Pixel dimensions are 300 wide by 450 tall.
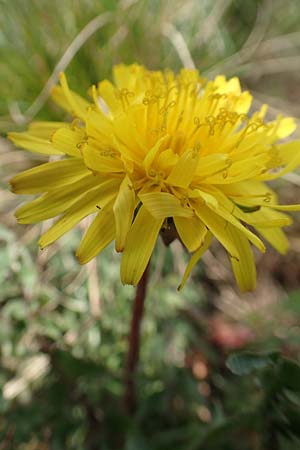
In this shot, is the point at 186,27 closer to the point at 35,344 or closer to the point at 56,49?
the point at 56,49

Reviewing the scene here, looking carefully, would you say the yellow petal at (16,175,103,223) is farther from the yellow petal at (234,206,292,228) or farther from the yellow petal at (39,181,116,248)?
the yellow petal at (234,206,292,228)

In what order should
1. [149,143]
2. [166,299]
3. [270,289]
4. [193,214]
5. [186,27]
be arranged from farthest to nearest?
1. [186,27]
2. [270,289]
3. [166,299]
4. [149,143]
5. [193,214]

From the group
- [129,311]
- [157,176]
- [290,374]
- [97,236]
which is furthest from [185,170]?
[129,311]

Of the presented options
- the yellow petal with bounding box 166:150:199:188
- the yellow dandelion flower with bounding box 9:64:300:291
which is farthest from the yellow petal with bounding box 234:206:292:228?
the yellow petal with bounding box 166:150:199:188

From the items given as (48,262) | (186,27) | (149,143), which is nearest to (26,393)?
(48,262)

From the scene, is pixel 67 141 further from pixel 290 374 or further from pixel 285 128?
pixel 290 374

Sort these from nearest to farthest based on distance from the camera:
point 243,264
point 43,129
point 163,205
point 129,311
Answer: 1. point 163,205
2. point 243,264
3. point 43,129
4. point 129,311
